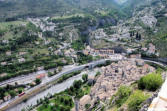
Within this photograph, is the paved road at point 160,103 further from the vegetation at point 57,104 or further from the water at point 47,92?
the water at point 47,92

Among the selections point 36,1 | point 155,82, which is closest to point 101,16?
point 36,1

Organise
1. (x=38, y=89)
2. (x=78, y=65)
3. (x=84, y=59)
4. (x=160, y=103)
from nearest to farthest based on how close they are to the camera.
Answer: (x=160, y=103), (x=38, y=89), (x=78, y=65), (x=84, y=59)

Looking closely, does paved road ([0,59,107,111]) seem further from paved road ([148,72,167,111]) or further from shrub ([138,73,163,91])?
paved road ([148,72,167,111])

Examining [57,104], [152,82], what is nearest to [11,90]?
[57,104]

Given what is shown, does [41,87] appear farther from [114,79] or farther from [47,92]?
[114,79]

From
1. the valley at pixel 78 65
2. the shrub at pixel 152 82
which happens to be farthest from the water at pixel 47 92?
the shrub at pixel 152 82

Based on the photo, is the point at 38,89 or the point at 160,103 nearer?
the point at 160,103

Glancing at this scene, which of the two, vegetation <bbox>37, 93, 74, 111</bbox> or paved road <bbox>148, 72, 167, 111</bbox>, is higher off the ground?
paved road <bbox>148, 72, 167, 111</bbox>

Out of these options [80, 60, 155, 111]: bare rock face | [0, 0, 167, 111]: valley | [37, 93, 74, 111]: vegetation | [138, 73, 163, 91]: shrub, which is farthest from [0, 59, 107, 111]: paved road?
[138, 73, 163, 91]: shrub
